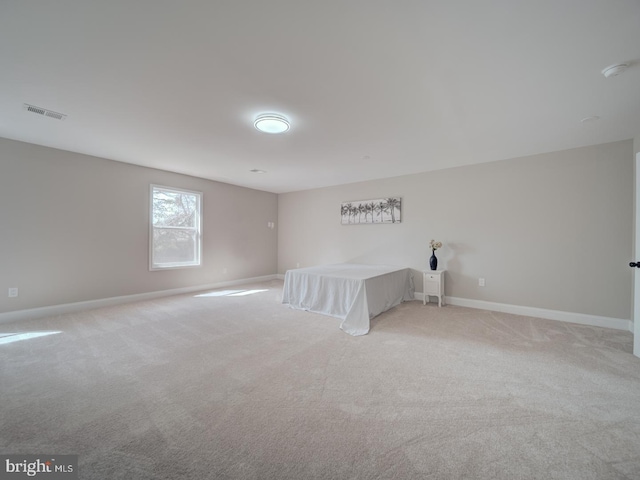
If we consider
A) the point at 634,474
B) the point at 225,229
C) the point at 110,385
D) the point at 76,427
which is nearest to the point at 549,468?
the point at 634,474

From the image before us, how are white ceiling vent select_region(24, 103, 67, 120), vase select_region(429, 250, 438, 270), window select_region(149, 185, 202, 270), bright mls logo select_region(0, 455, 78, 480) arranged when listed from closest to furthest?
bright mls logo select_region(0, 455, 78, 480), white ceiling vent select_region(24, 103, 67, 120), vase select_region(429, 250, 438, 270), window select_region(149, 185, 202, 270)

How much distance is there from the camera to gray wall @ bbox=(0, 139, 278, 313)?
11.7 feet

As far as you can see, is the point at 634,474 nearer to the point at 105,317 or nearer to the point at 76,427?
the point at 76,427

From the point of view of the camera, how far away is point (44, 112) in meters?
2.74

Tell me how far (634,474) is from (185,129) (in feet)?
14.6

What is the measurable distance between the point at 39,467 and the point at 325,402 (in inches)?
61.4

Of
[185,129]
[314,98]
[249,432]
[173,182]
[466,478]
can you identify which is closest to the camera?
[466,478]

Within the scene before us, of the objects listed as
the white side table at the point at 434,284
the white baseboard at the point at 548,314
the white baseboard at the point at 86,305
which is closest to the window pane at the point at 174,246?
the white baseboard at the point at 86,305

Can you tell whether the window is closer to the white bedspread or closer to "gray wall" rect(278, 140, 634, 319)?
the white bedspread

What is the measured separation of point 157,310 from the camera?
162 inches

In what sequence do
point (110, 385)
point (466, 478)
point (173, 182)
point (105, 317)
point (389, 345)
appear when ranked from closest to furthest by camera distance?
point (466, 478) < point (110, 385) < point (389, 345) < point (105, 317) < point (173, 182)

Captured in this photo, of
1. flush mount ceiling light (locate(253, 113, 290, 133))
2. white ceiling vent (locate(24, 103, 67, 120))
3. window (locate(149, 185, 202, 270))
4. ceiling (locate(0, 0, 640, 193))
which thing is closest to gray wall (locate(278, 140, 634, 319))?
ceiling (locate(0, 0, 640, 193))

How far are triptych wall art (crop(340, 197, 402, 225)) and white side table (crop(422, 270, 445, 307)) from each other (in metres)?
1.29

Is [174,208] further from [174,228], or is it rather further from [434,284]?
[434,284]
